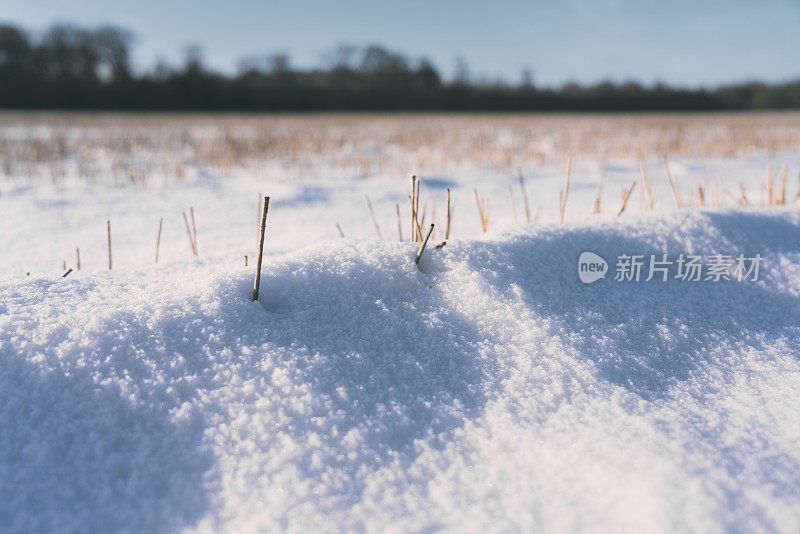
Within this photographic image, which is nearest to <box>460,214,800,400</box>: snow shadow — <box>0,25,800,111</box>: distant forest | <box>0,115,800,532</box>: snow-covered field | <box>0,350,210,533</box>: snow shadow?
<box>0,115,800,532</box>: snow-covered field

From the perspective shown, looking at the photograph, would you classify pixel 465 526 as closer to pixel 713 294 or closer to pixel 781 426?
pixel 781 426

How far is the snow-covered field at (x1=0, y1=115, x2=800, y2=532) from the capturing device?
26.8 inches

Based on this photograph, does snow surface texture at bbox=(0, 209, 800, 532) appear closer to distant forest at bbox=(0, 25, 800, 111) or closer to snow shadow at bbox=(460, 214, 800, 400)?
snow shadow at bbox=(460, 214, 800, 400)

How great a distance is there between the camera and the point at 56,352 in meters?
0.83

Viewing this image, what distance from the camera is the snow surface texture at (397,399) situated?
0.68m

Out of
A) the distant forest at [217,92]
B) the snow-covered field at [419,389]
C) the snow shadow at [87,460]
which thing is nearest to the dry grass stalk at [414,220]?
the snow-covered field at [419,389]

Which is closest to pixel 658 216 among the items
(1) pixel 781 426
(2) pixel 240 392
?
(1) pixel 781 426

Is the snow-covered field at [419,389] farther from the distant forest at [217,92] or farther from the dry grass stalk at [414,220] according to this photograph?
the distant forest at [217,92]

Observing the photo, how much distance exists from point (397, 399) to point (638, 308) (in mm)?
657

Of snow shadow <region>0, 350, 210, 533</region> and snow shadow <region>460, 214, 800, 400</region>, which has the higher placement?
snow shadow <region>460, 214, 800, 400</region>

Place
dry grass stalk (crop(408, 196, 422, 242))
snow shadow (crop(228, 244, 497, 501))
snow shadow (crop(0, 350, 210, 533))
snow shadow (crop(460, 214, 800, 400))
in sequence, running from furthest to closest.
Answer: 1. dry grass stalk (crop(408, 196, 422, 242))
2. snow shadow (crop(460, 214, 800, 400))
3. snow shadow (crop(228, 244, 497, 501))
4. snow shadow (crop(0, 350, 210, 533))

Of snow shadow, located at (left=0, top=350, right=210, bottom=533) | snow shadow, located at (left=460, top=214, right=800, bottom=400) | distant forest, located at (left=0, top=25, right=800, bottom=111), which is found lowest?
snow shadow, located at (left=0, top=350, right=210, bottom=533)

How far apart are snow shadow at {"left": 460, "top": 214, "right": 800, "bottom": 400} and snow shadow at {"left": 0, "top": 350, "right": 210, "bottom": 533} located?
75cm

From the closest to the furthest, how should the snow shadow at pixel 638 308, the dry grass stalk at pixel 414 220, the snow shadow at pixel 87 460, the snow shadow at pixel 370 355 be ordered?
1. the snow shadow at pixel 87 460
2. the snow shadow at pixel 370 355
3. the snow shadow at pixel 638 308
4. the dry grass stalk at pixel 414 220
